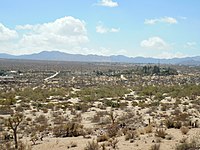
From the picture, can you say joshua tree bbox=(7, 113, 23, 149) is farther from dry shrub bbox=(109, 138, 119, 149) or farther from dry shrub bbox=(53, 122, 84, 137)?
dry shrub bbox=(109, 138, 119, 149)

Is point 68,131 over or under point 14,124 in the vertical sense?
over

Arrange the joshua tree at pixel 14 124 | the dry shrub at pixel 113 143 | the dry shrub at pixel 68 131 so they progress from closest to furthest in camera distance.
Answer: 1. the dry shrub at pixel 113 143
2. the joshua tree at pixel 14 124
3. the dry shrub at pixel 68 131

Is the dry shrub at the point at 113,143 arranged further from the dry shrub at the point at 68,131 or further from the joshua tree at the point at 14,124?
the joshua tree at the point at 14,124

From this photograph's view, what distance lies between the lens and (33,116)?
27.1 metres

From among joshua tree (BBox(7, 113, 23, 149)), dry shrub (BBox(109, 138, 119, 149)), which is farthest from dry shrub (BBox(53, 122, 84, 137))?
dry shrub (BBox(109, 138, 119, 149))

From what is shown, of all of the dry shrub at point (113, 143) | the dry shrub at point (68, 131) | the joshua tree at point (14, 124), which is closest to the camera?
the dry shrub at point (113, 143)

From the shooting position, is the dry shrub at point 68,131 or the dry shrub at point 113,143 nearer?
the dry shrub at point 113,143

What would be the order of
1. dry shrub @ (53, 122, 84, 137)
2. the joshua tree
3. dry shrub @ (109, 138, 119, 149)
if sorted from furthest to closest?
1. dry shrub @ (53, 122, 84, 137)
2. the joshua tree
3. dry shrub @ (109, 138, 119, 149)

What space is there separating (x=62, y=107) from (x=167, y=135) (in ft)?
53.7

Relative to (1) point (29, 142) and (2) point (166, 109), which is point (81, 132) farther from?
(2) point (166, 109)

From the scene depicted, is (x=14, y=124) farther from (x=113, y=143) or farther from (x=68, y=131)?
(x=113, y=143)

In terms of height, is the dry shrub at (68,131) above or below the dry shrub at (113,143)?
below

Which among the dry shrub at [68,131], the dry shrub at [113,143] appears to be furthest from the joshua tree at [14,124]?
the dry shrub at [113,143]

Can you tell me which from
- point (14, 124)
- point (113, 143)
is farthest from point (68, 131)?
point (113, 143)
